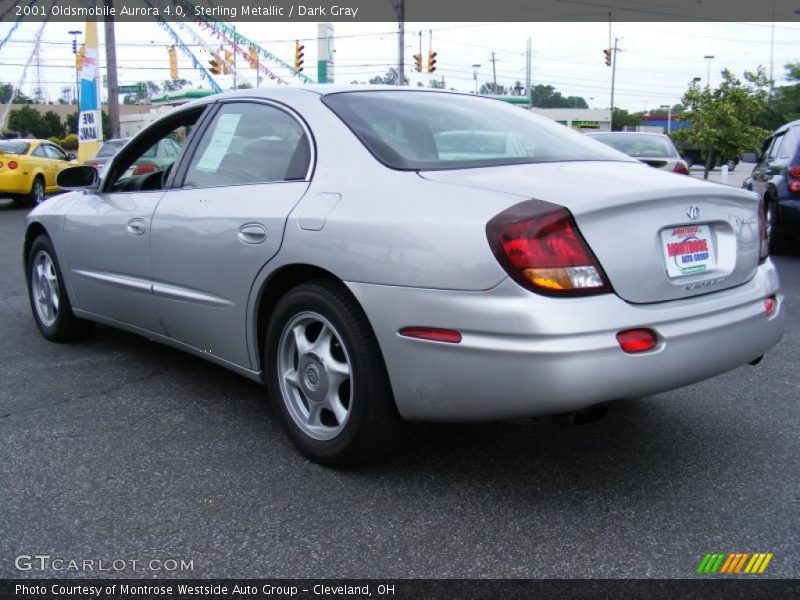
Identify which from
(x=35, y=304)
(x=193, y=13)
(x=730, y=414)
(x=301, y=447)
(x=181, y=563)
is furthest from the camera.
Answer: (x=193, y=13)

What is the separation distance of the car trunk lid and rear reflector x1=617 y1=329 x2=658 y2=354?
0.11 meters

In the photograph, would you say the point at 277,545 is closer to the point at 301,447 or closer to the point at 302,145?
the point at 301,447

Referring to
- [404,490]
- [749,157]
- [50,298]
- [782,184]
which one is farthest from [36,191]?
[404,490]

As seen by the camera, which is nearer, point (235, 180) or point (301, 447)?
point (301, 447)

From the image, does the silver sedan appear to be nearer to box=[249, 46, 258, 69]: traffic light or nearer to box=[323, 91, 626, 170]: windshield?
box=[323, 91, 626, 170]: windshield

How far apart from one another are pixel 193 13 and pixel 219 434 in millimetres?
21316

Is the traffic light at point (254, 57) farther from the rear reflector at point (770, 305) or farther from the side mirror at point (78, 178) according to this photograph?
the rear reflector at point (770, 305)

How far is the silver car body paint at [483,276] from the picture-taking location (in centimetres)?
247

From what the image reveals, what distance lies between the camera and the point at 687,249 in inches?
108

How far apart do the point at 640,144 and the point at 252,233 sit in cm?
982

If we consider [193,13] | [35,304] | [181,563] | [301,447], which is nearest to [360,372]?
[301,447]

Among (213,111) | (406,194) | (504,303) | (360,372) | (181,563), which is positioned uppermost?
(213,111)

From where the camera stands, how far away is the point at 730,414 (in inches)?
145

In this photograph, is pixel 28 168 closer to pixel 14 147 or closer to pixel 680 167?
pixel 14 147
